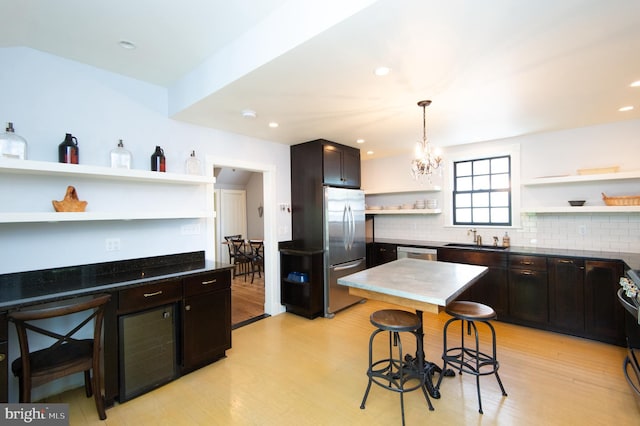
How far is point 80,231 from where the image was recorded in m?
2.45

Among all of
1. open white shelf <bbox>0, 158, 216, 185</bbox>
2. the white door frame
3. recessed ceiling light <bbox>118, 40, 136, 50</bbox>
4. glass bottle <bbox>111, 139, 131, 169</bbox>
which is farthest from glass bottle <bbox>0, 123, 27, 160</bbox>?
the white door frame

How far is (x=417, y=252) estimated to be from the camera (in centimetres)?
445

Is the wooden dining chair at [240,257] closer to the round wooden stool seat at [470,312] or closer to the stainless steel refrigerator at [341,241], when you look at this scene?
the stainless steel refrigerator at [341,241]

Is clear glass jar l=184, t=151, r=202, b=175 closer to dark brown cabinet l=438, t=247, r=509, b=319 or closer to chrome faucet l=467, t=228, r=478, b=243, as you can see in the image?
dark brown cabinet l=438, t=247, r=509, b=319

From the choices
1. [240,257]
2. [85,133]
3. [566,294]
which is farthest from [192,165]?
[566,294]

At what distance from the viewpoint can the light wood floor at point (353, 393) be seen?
2.01 meters

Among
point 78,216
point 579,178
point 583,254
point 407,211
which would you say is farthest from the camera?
point 407,211

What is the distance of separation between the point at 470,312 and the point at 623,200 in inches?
104

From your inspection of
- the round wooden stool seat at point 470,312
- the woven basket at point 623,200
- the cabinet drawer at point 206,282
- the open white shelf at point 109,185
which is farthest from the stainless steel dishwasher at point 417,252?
the open white shelf at point 109,185

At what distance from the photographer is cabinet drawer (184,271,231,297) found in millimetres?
2543

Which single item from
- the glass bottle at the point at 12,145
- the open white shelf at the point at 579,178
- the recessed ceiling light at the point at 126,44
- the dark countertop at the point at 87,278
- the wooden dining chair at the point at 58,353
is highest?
the recessed ceiling light at the point at 126,44

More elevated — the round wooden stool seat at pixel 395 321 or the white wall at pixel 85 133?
the white wall at pixel 85 133

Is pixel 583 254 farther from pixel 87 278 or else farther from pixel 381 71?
pixel 87 278

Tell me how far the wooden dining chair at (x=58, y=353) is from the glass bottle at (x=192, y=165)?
1479mm
